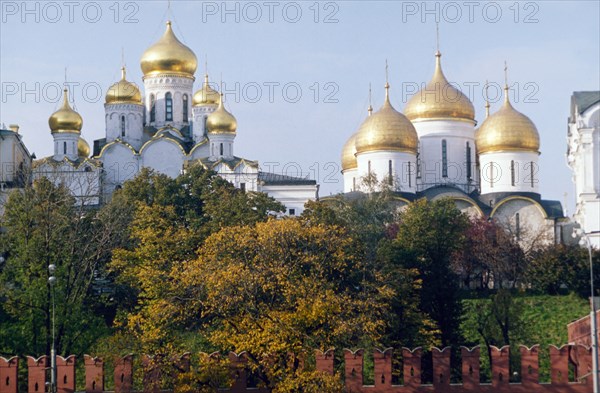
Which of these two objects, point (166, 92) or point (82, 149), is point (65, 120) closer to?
point (82, 149)

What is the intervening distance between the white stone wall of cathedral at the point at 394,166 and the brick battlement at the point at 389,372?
96.3 ft

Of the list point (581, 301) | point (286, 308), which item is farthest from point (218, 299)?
point (581, 301)

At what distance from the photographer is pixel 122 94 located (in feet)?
237

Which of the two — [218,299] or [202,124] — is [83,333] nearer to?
[218,299]

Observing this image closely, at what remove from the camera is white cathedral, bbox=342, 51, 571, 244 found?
2532 inches

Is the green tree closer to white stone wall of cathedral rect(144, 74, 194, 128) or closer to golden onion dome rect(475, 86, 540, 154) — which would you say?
golden onion dome rect(475, 86, 540, 154)

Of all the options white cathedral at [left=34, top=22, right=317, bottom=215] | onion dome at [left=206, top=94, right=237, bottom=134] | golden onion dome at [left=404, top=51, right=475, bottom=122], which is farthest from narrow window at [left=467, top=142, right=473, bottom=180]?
onion dome at [left=206, top=94, right=237, bottom=134]

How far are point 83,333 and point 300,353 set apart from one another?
8.02 meters

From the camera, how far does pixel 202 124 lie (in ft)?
240

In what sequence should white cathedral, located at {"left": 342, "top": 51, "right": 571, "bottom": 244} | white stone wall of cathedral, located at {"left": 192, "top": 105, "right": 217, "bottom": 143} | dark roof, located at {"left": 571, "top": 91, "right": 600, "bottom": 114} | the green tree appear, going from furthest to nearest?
white stone wall of cathedral, located at {"left": 192, "top": 105, "right": 217, "bottom": 143}
white cathedral, located at {"left": 342, "top": 51, "right": 571, "bottom": 244}
dark roof, located at {"left": 571, "top": 91, "right": 600, "bottom": 114}
the green tree

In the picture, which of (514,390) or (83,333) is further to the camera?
(83,333)

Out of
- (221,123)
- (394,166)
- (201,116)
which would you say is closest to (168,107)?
(201,116)

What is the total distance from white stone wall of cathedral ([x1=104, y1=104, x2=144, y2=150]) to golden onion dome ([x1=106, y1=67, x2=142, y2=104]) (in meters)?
0.20

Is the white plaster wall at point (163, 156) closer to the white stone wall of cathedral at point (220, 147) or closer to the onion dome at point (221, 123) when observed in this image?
the white stone wall of cathedral at point (220, 147)
